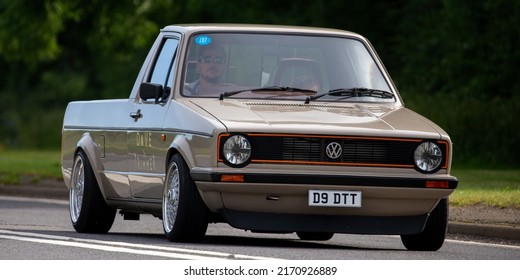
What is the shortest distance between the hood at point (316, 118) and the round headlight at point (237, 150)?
77 mm

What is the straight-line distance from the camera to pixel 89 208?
47.1ft

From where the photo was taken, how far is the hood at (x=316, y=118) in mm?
11898

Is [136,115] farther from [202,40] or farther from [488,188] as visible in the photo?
[488,188]

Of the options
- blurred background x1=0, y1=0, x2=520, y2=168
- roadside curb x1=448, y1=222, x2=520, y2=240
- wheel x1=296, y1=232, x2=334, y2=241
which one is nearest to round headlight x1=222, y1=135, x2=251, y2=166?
wheel x1=296, y1=232, x2=334, y2=241

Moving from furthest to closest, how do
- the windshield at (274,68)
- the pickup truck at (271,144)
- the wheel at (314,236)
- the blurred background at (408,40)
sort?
the blurred background at (408,40) → the wheel at (314,236) → the windshield at (274,68) → the pickup truck at (271,144)

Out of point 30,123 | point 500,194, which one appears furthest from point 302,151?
point 30,123

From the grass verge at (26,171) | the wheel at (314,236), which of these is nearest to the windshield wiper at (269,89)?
the wheel at (314,236)

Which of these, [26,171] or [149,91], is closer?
[149,91]

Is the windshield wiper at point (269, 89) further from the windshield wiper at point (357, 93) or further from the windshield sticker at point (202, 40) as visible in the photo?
the windshield sticker at point (202, 40)

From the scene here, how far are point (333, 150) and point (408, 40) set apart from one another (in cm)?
2712

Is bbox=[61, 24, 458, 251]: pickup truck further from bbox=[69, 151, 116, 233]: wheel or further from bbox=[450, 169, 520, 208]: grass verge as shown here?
bbox=[450, 169, 520, 208]: grass verge

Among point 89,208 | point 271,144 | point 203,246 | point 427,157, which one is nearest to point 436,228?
point 427,157

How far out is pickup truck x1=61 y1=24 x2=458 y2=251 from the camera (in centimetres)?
1184
